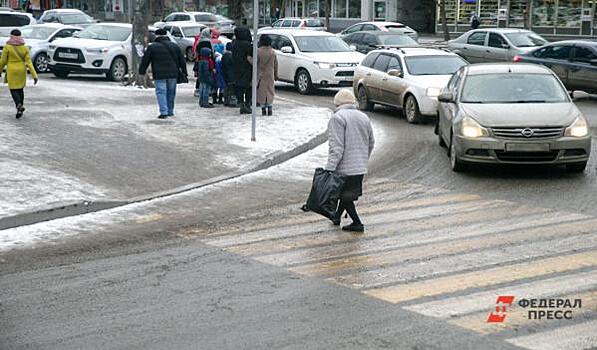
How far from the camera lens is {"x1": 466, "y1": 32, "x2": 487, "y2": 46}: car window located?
3025cm

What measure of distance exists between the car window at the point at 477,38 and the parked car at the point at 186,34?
13.5 metres

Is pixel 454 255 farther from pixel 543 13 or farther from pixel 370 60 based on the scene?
pixel 543 13

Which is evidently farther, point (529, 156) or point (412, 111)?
point (412, 111)

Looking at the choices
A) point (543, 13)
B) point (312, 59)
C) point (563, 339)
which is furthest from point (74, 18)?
point (563, 339)

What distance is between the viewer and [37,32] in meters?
31.4

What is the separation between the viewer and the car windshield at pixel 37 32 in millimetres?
31094

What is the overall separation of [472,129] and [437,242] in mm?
4114

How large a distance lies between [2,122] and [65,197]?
19.5 feet

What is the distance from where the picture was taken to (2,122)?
16.8 m

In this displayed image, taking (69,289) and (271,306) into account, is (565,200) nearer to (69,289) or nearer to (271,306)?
(271,306)

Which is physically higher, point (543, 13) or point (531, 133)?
point (543, 13)

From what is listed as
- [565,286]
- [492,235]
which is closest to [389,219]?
[492,235]

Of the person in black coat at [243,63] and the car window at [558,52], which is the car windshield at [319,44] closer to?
the car window at [558,52]

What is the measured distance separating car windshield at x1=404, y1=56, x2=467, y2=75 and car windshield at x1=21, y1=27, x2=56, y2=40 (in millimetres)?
15323
